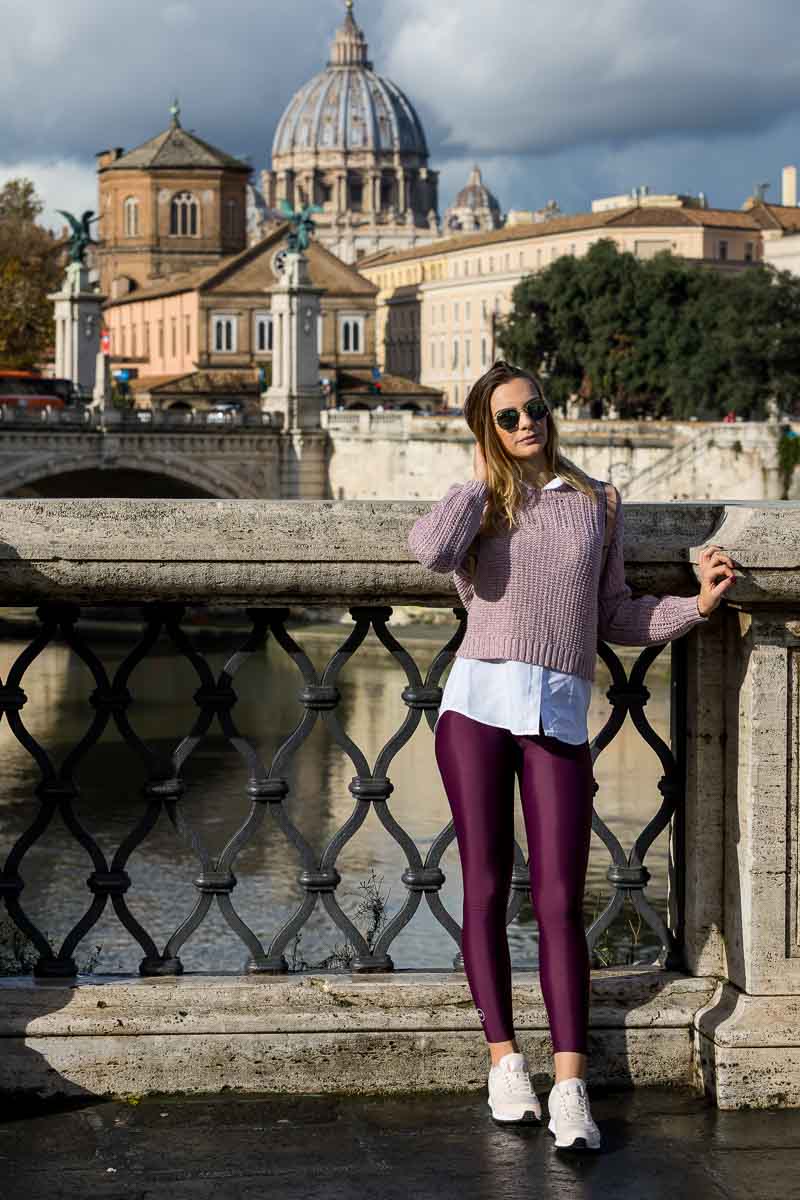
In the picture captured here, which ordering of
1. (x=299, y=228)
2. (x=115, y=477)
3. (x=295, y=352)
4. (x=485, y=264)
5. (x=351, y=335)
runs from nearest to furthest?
(x=115, y=477) < (x=295, y=352) < (x=299, y=228) < (x=351, y=335) < (x=485, y=264)

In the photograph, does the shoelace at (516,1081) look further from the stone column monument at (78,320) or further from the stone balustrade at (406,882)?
the stone column monument at (78,320)

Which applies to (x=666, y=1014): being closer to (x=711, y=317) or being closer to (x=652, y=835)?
(x=652, y=835)

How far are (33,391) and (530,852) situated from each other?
171 feet

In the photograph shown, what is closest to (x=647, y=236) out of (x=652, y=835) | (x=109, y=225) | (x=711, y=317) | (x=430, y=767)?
(x=109, y=225)

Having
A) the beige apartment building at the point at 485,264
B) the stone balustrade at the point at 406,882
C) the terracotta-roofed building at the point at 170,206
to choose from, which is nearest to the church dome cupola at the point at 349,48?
the beige apartment building at the point at 485,264

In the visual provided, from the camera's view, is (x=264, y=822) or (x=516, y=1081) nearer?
(x=516, y=1081)

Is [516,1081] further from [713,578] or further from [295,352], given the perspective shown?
[295,352]

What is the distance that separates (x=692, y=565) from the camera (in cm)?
395

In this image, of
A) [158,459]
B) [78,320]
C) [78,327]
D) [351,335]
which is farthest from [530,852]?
[351,335]

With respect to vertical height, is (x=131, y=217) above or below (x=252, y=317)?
above

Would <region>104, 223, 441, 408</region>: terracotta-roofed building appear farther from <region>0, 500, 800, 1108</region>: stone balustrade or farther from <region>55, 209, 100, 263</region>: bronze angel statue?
<region>0, 500, 800, 1108</region>: stone balustrade

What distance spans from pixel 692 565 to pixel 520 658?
451mm

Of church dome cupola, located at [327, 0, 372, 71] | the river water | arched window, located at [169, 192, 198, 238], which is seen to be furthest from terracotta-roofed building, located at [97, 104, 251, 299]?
church dome cupola, located at [327, 0, 372, 71]

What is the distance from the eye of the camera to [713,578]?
3760 millimetres
